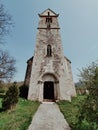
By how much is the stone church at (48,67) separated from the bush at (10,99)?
5265 mm

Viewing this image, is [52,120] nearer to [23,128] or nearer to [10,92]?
[23,128]

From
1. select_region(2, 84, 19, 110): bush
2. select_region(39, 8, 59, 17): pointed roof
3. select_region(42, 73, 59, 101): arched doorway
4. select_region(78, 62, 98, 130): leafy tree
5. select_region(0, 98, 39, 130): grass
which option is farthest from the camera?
select_region(39, 8, 59, 17): pointed roof

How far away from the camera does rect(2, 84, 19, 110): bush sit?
685 inches

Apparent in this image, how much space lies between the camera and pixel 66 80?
2417cm

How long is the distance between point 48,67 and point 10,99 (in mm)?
8723

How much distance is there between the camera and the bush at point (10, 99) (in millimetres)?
17411

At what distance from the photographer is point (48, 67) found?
981 inches

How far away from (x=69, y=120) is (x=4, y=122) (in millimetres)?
4960

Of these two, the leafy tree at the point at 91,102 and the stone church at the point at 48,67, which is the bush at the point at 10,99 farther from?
the leafy tree at the point at 91,102

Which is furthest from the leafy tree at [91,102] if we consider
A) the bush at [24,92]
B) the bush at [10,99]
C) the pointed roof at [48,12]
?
the pointed roof at [48,12]

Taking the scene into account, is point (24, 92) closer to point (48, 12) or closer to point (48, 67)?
point (48, 67)

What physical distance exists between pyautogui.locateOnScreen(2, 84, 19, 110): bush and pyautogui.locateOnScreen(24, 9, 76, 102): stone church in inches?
207

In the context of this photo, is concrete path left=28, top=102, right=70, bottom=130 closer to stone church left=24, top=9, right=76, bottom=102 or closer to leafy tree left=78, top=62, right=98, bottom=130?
leafy tree left=78, top=62, right=98, bottom=130

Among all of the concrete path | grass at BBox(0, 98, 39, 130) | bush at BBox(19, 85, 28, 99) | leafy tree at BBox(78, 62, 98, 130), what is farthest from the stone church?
leafy tree at BBox(78, 62, 98, 130)
